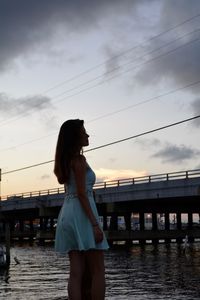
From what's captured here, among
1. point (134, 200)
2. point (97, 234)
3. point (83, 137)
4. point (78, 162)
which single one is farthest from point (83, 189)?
point (134, 200)

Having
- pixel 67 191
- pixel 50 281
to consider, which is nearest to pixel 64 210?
pixel 67 191

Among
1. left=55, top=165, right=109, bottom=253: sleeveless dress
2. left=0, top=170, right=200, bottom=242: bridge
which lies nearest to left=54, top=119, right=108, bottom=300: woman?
left=55, top=165, right=109, bottom=253: sleeveless dress

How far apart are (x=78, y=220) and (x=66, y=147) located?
75 centimetres

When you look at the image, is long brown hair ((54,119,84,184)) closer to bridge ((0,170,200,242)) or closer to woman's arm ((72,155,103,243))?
woman's arm ((72,155,103,243))

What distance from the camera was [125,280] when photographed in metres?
24.7

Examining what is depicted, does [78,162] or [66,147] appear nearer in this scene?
[78,162]

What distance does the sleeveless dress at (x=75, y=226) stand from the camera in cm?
507

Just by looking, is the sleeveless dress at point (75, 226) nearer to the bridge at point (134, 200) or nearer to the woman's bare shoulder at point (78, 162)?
the woman's bare shoulder at point (78, 162)

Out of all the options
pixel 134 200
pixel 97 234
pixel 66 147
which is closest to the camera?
pixel 97 234

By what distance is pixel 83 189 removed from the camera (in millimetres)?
5137

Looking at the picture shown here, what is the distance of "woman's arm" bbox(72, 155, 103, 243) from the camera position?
5.06m

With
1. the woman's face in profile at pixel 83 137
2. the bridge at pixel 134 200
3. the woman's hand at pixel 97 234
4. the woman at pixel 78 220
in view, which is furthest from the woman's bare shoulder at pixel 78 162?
the bridge at pixel 134 200

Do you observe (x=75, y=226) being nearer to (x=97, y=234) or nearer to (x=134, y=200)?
(x=97, y=234)

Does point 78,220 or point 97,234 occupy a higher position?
point 78,220
